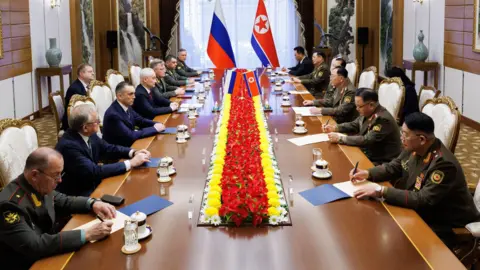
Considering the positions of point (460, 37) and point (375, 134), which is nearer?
point (375, 134)

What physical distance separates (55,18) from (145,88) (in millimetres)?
4820

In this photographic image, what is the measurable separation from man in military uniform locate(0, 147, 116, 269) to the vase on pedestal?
23.1 feet

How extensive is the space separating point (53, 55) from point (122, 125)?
5353 mm

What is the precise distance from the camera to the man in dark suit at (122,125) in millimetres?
4723

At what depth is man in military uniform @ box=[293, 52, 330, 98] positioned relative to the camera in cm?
864

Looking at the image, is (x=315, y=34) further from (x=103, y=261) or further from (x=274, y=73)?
(x=103, y=261)

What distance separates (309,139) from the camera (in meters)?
4.43

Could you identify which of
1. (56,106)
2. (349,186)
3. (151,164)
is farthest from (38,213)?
(56,106)

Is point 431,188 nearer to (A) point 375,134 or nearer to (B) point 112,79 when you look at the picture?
(A) point 375,134

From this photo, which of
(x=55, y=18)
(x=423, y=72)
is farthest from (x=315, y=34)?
(x=55, y=18)

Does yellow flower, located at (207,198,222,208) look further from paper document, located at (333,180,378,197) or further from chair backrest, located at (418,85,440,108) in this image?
chair backrest, located at (418,85,440,108)

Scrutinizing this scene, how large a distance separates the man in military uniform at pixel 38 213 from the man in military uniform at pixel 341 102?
327 cm

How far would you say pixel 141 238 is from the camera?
2451 millimetres

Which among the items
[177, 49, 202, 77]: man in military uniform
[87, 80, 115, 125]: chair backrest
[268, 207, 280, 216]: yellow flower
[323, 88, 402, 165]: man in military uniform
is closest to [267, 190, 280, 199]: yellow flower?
[268, 207, 280, 216]: yellow flower
